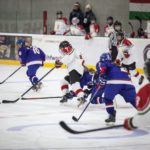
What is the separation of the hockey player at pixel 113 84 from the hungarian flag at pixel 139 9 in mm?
9983

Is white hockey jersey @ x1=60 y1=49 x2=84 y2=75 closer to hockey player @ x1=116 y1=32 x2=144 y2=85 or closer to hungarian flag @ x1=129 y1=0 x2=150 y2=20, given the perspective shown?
hockey player @ x1=116 y1=32 x2=144 y2=85

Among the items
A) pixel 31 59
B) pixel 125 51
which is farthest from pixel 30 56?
pixel 125 51

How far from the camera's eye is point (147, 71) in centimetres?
466

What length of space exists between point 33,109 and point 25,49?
7.57 feet

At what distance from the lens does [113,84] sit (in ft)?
24.7

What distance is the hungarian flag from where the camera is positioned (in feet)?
57.5

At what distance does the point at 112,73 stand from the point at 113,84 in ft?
0.50

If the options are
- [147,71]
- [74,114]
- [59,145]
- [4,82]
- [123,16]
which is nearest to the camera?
[147,71]

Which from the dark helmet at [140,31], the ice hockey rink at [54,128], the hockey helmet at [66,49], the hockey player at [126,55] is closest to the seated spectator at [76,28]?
the dark helmet at [140,31]

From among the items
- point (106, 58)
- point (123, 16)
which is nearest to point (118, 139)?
point (106, 58)

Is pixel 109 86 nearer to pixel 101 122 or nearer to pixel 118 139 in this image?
pixel 101 122

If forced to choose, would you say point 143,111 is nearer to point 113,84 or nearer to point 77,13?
point 113,84

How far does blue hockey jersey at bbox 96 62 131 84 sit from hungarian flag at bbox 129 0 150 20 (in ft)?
32.7

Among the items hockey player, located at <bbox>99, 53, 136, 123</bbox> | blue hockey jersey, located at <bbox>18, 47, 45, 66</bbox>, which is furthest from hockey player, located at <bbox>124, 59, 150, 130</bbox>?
blue hockey jersey, located at <bbox>18, 47, 45, 66</bbox>
